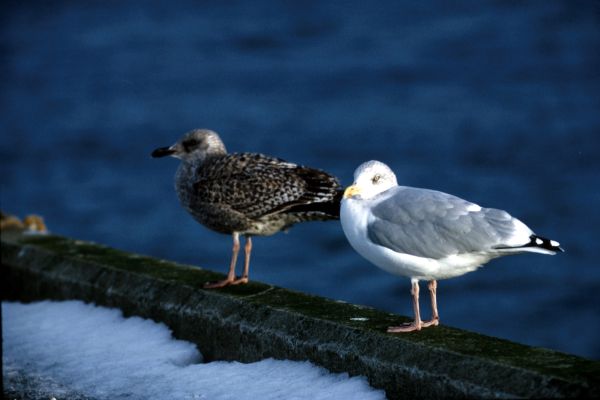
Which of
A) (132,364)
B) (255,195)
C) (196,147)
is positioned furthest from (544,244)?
(196,147)

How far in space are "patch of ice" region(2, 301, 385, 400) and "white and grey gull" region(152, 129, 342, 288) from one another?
2.61ft

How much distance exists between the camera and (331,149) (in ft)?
89.0

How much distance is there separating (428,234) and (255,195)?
7.15 feet

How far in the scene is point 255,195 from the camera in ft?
24.8

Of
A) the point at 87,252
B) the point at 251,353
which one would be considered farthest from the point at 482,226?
the point at 87,252

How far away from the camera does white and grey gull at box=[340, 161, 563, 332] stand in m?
5.47

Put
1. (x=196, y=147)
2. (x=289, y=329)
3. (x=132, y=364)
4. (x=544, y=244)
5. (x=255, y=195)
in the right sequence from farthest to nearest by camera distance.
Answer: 1. (x=196, y=147)
2. (x=255, y=195)
3. (x=132, y=364)
4. (x=289, y=329)
5. (x=544, y=244)

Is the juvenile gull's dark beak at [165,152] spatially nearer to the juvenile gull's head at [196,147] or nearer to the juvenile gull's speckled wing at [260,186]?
the juvenile gull's head at [196,147]

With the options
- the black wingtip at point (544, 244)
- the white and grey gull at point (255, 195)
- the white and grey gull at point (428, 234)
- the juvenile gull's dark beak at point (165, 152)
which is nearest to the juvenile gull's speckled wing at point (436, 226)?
the white and grey gull at point (428, 234)

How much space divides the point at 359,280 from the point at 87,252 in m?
12.2

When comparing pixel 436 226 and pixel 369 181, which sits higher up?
pixel 369 181

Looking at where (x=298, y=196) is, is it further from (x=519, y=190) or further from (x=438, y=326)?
(x=519, y=190)

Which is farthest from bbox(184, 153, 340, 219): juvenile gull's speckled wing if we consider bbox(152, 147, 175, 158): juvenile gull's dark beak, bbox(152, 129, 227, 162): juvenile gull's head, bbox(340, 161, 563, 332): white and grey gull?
bbox(340, 161, 563, 332): white and grey gull

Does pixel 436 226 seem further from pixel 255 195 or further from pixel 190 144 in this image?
pixel 190 144
